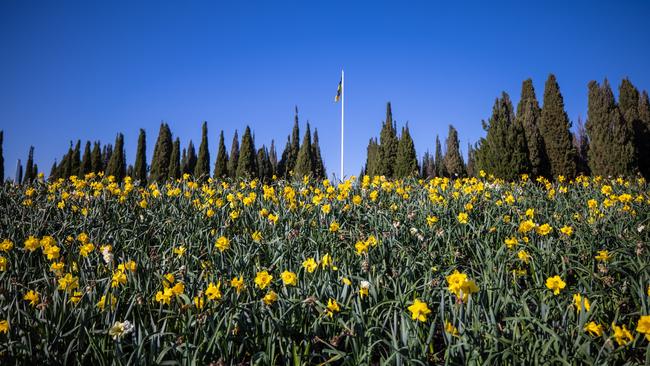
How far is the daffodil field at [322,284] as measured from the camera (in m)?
1.78

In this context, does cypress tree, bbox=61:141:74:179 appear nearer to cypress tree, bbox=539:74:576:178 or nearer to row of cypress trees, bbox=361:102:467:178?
row of cypress trees, bbox=361:102:467:178

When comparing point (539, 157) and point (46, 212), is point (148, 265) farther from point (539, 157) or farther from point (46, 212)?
point (539, 157)

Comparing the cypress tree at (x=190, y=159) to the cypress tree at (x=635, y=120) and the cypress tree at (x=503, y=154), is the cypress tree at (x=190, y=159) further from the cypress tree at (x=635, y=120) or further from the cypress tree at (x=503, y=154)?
the cypress tree at (x=635, y=120)

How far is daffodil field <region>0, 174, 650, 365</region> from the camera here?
1.78 meters

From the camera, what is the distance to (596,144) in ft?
50.2

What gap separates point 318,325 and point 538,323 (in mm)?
1172

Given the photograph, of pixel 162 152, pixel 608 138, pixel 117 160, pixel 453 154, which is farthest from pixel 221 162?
pixel 608 138

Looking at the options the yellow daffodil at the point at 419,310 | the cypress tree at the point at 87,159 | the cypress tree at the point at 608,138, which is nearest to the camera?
the yellow daffodil at the point at 419,310

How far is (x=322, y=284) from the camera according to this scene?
2.40 meters

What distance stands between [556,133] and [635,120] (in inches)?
240

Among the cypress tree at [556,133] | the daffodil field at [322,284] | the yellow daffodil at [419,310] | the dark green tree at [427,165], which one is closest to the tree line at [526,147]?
the cypress tree at [556,133]

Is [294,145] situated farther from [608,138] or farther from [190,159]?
[608,138]

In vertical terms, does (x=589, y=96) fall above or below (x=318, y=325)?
above

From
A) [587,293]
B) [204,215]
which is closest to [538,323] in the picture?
[587,293]
